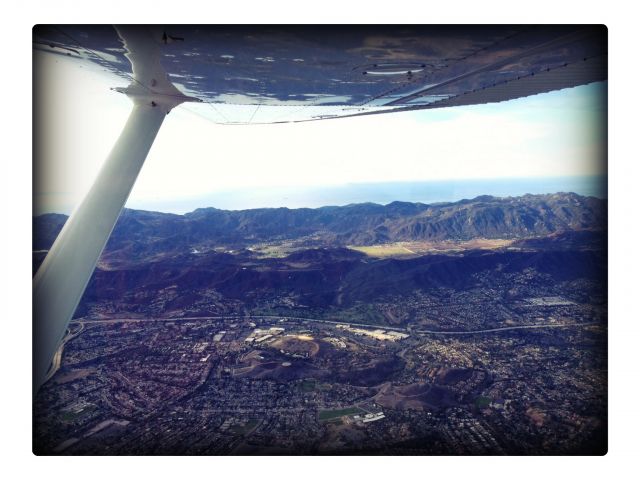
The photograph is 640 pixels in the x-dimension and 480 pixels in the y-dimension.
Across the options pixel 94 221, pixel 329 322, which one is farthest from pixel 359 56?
pixel 329 322

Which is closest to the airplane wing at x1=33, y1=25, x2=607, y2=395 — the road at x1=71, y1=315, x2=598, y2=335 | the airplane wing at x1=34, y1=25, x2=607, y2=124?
the airplane wing at x1=34, y1=25, x2=607, y2=124

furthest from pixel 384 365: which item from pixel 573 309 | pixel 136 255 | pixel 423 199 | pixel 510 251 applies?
pixel 423 199

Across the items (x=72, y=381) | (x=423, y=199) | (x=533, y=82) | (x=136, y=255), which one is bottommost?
(x=72, y=381)

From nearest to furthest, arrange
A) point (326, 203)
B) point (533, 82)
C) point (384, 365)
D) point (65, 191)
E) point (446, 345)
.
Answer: point (533, 82) < point (65, 191) < point (384, 365) < point (446, 345) < point (326, 203)

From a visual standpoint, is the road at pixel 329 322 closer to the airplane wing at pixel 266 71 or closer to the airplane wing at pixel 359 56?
the airplane wing at pixel 266 71

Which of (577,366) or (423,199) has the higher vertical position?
(423,199)

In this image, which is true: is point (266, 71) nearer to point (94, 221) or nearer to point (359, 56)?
point (359, 56)

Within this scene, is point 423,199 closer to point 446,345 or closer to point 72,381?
point 446,345

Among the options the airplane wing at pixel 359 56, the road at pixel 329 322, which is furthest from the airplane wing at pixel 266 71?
the road at pixel 329 322
